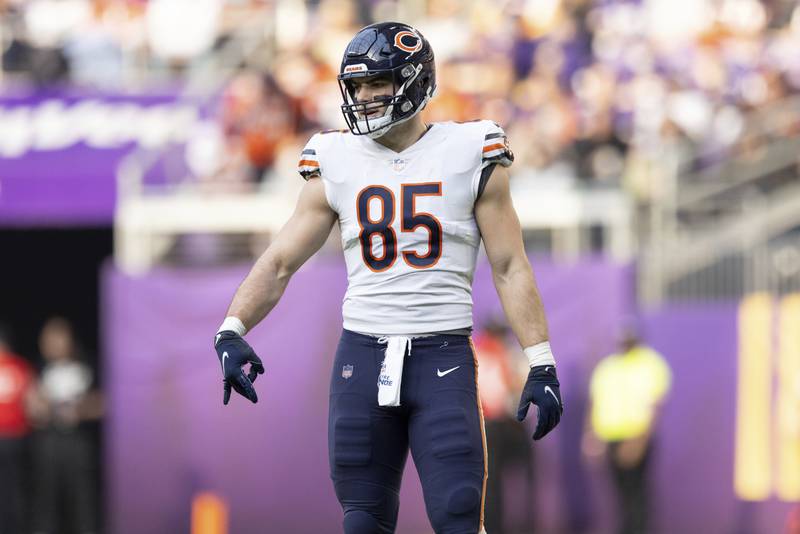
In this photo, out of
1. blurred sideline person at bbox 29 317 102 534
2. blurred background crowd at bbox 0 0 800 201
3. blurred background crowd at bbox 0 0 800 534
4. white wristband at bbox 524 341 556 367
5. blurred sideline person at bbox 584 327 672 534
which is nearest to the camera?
white wristband at bbox 524 341 556 367

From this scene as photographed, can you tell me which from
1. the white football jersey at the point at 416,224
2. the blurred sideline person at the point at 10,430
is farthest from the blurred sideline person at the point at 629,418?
the white football jersey at the point at 416,224

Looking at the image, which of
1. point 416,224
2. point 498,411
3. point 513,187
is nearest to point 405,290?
point 416,224

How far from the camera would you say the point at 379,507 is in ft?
16.2

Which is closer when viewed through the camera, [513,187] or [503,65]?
[513,187]

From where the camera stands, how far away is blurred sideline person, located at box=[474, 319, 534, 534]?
36.4 ft

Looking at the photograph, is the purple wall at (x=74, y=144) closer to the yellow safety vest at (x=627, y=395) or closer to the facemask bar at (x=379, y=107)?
the yellow safety vest at (x=627, y=395)

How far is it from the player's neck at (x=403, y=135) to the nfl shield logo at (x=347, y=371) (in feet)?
2.55

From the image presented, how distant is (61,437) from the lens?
1265 centimetres

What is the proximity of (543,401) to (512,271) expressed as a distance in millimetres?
495

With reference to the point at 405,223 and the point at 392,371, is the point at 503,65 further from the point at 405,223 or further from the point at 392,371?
the point at 392,371

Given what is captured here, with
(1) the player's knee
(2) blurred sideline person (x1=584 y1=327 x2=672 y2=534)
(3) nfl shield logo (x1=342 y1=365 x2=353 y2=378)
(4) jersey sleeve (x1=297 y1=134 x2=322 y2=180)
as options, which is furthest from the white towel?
(2) blurred sideline person (x1=584 y1=327 x2=672 y2=534)

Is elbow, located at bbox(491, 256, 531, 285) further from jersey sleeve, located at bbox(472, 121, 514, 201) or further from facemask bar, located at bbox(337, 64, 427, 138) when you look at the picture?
facemask bar, located at bbox(337, 64, 427, 138)

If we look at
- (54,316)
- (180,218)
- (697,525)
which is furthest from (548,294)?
(54,316)

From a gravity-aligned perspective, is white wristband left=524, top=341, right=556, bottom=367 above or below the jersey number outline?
below
